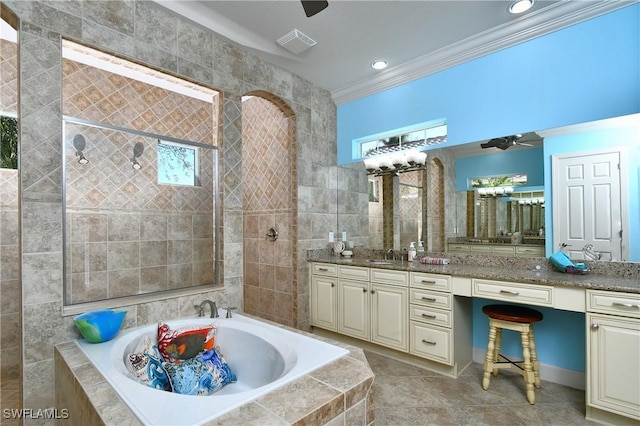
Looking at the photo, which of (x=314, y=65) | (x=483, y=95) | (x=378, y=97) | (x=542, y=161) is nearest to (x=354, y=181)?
(x=378, y=97)

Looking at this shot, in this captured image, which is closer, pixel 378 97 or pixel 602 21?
pixel 602 21

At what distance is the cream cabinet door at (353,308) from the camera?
9.75 feet

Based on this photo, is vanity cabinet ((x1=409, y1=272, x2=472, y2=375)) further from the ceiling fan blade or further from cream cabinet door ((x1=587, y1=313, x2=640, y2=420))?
the ceiling fan blade

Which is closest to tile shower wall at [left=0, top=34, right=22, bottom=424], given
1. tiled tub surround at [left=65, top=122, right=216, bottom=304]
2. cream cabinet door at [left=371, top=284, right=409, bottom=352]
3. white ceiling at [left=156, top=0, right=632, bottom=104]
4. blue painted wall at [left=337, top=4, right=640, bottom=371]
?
tiled tub surround at [left=65, top=122, right=216, bottom=304]

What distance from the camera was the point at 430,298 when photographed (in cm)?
255

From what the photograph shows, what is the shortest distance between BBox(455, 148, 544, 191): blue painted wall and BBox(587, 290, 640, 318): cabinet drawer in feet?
3.13

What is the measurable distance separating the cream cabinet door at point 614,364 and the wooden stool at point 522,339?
12.4 inches

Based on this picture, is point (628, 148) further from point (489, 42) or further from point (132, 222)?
point (132, 222)

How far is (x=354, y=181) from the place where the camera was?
3.80 metres

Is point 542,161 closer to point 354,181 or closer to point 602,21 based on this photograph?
point 602,21

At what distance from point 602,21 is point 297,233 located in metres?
2.96

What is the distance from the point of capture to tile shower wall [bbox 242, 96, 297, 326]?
344 centimetres

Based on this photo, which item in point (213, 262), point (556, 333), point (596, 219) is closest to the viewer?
point (596, 219)

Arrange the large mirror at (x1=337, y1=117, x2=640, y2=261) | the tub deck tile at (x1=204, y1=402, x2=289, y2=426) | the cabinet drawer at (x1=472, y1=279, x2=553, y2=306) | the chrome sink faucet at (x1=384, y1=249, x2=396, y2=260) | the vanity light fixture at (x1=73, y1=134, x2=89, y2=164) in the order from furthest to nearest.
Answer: the chrome sink faucet at (x1=384, y1=249, x2=396, y2=260), the large mirror at (x1=337, y1=117, x2=640, y2=261), the vanity light fixture at (x1=73, y1=134, x2=89, y2=164), the cabinet drawer at (x1=472, y1=279, x2=553, y2=306), the tub deck tile at (x1=204, y1=402, x2=289, y2=426)
